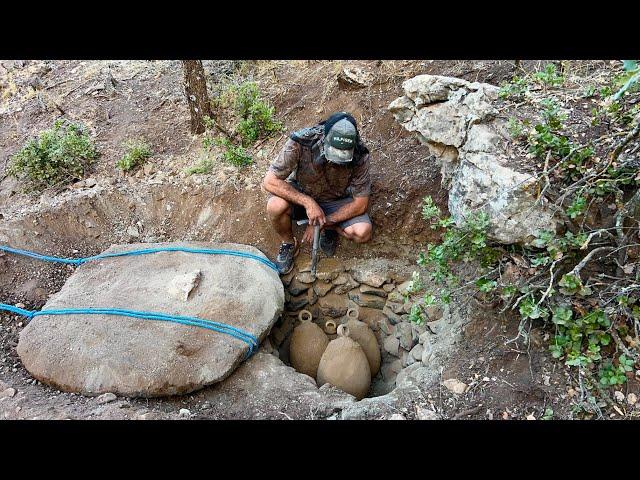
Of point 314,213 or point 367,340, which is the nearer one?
point 314,213

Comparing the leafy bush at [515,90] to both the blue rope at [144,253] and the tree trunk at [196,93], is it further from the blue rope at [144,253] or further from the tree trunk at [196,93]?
the tree trunk at [196,93]

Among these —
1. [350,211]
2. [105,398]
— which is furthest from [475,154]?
[105,398]

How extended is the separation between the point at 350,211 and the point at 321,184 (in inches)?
12.3

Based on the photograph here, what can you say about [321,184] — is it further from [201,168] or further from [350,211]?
[201,168]

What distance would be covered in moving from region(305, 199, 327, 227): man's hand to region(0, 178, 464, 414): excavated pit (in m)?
0.53

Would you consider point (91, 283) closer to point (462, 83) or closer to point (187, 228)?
point (187, 228)

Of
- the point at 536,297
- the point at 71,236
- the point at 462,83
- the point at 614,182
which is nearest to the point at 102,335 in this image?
the point at 71,236

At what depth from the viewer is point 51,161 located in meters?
4.54

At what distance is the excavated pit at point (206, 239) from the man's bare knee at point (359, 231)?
24cm

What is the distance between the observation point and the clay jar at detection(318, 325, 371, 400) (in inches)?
134

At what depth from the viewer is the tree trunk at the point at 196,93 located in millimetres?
4504

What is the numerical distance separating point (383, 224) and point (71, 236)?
109 inches

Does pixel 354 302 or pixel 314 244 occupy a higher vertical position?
pixel 314 244

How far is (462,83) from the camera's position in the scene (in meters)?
3.31
